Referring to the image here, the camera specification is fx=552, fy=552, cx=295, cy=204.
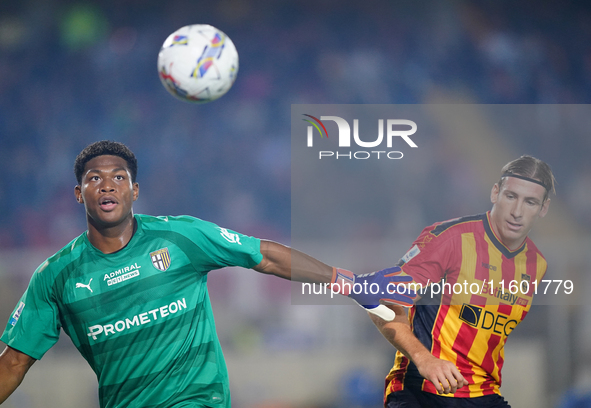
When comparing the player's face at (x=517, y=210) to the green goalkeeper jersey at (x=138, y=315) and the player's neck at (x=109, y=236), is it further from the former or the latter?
the player's neck at (x=109, y=236)

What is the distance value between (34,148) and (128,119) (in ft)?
4.06

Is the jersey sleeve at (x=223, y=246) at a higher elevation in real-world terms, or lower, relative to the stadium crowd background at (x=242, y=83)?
lower

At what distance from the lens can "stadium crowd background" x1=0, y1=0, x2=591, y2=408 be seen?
680cm

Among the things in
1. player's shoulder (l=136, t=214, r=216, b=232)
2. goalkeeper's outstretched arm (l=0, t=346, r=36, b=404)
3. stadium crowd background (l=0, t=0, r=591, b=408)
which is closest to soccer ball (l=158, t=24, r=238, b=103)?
player's shoulder (l=136, t=214, r=216, b=232)

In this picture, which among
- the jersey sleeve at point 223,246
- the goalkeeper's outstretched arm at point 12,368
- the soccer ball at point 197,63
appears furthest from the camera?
the soccer ball at point 197,63

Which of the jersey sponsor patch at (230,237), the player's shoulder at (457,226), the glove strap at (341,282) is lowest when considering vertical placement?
the glove strap at (341,282)

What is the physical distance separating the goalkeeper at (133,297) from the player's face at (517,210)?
105 centimetres

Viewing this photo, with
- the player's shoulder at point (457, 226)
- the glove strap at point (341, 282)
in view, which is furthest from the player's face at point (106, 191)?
the player's shoulder at point (457, 226)

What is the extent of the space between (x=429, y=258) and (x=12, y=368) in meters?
2.12

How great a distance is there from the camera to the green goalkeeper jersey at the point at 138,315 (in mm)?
2529

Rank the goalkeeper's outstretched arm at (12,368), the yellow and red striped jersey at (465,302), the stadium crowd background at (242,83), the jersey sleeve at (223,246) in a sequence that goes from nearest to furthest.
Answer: the goalkeeper's outstretched arm at (12,368) < the jersey sleeve at (223,246) < the yellow and red striped jersey at (465,302) < the stadium crowd background at (242,83)

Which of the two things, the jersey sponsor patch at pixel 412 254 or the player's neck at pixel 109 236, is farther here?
the jersey sponsor patch at pixel 412 254

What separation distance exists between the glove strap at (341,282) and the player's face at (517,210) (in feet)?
3.55

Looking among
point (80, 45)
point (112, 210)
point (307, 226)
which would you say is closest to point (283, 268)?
point (112, 210)
